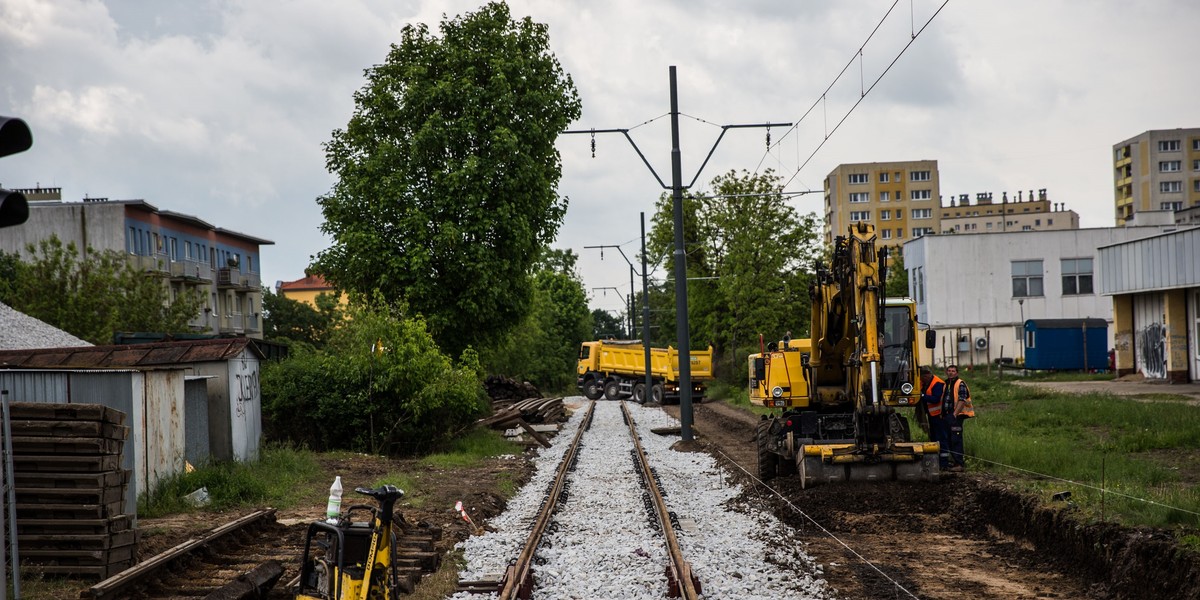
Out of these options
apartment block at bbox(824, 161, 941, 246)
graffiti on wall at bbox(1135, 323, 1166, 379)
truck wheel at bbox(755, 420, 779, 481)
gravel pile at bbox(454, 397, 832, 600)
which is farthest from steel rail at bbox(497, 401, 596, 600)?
apartment block at bbox(824, 161, 941, 246)

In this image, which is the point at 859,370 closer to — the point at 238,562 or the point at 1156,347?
the point at 238,562

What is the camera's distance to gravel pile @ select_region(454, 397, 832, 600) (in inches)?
384

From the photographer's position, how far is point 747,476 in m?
18.2

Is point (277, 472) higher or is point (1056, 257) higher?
point (1056, 257)

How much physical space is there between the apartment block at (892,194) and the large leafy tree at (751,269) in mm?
61629

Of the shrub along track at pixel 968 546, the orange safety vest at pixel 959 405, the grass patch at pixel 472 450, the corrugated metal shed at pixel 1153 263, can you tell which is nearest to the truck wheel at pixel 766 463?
the shrub along track at pixel 968 546

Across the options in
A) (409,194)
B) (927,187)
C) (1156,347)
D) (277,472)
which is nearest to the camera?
(277,472)

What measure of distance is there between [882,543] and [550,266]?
86.4m

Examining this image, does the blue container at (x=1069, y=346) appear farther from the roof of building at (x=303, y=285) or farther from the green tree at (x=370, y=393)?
the roof of building at (x=303, y=285)

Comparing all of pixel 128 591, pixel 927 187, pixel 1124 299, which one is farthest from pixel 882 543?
pixel 927 187

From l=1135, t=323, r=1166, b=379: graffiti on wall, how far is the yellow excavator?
1956 cm

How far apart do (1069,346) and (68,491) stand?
4278 cm

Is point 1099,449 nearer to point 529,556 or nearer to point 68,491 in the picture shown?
point 529,556

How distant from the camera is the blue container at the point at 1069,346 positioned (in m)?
44.8
